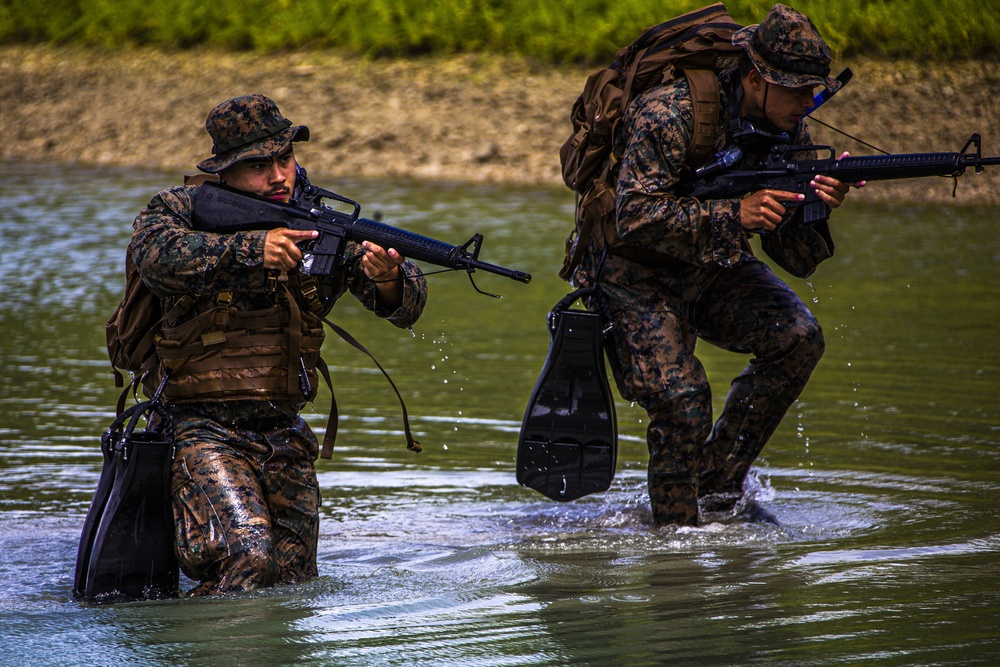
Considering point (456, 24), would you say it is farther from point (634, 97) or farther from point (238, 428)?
point (238, 428)

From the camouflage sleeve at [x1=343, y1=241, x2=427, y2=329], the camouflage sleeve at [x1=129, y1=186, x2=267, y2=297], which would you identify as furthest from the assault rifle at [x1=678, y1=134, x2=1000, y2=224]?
the camouflage sleeve at [x1=129, y1=186, x2=267, y2=297]

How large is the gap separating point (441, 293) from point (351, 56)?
1299cm

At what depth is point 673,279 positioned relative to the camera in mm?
5820

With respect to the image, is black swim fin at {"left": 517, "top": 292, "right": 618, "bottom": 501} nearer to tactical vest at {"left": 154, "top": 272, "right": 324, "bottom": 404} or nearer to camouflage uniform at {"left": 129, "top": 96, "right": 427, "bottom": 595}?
camouflage uniform at {"left": 129, "top": 96, "right": 427, "bottom": 595}

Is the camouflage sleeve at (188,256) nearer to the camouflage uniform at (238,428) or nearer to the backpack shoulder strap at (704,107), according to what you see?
the camouflage uniform at (238,428)

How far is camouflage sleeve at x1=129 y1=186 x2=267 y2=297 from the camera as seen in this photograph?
4.94 meters

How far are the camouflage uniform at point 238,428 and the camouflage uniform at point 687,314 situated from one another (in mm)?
901

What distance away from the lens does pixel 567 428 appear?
597 cm

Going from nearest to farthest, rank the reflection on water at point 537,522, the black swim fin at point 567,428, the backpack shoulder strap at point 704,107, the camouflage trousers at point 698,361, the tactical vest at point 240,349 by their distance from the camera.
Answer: the reflection on water at point 537,522 < the tactical vest at point 240,349 < the backpack shoulder strap at point 704,107 < the camouflage trousers at point 698,361 < the black swim fin at point 567,428

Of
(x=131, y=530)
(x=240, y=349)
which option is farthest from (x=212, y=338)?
(x=131, y=530)

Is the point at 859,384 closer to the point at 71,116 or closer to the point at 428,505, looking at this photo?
the point at 428,505

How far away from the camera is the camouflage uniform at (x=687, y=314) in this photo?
18.1 ft

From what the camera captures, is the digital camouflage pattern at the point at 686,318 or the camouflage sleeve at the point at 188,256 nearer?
the camouflage sleeve at the point at 188,256

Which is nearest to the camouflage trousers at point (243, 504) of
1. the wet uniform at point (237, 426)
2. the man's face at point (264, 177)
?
the wet uniform at point (237, 426)
